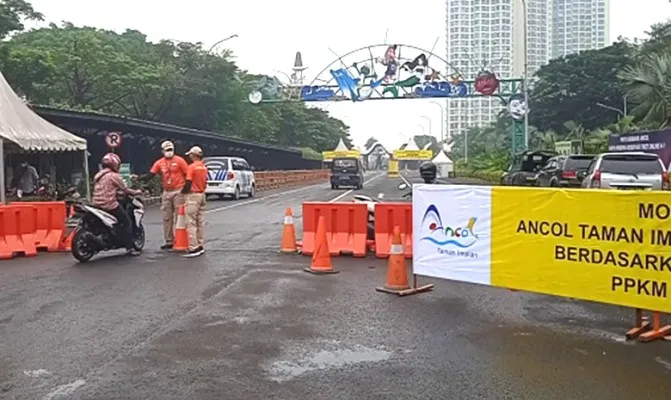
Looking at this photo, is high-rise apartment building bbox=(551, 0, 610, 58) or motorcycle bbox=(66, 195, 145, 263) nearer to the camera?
motorcycle bbox=(66, 195, 145, 263)

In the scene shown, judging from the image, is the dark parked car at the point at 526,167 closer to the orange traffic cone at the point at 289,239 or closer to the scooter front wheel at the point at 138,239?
the orange traffic cone at the point at 289,239

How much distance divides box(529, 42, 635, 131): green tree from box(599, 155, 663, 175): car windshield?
44.4 m

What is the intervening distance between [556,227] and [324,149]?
10037 centimetres

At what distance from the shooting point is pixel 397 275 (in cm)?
984

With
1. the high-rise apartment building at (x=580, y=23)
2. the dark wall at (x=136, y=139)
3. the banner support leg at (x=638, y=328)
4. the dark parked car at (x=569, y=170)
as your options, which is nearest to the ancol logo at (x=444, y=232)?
the banner support leg at (x=638, y=328)

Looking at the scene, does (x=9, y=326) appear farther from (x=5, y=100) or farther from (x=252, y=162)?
(x=252, y=162)

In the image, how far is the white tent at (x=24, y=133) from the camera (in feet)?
64.1

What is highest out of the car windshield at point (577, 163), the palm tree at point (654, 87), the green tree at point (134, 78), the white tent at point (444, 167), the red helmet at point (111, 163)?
the green tree at point (134, 78)

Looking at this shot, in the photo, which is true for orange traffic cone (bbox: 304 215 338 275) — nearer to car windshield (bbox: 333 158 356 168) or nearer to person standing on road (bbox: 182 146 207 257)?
person standing on road (bbox: 182 146 207 257)

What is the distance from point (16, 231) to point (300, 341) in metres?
8.67

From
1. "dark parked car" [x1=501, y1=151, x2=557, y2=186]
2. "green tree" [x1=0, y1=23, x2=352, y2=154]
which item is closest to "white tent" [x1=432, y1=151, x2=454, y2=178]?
"green tree" [x1=0, y1=23, x2=352, y2=154]

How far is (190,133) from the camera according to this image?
36031 mm

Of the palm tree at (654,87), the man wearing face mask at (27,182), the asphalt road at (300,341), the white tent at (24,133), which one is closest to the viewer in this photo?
the asphalt road at (300,341)

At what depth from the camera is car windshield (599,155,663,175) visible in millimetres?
18547
